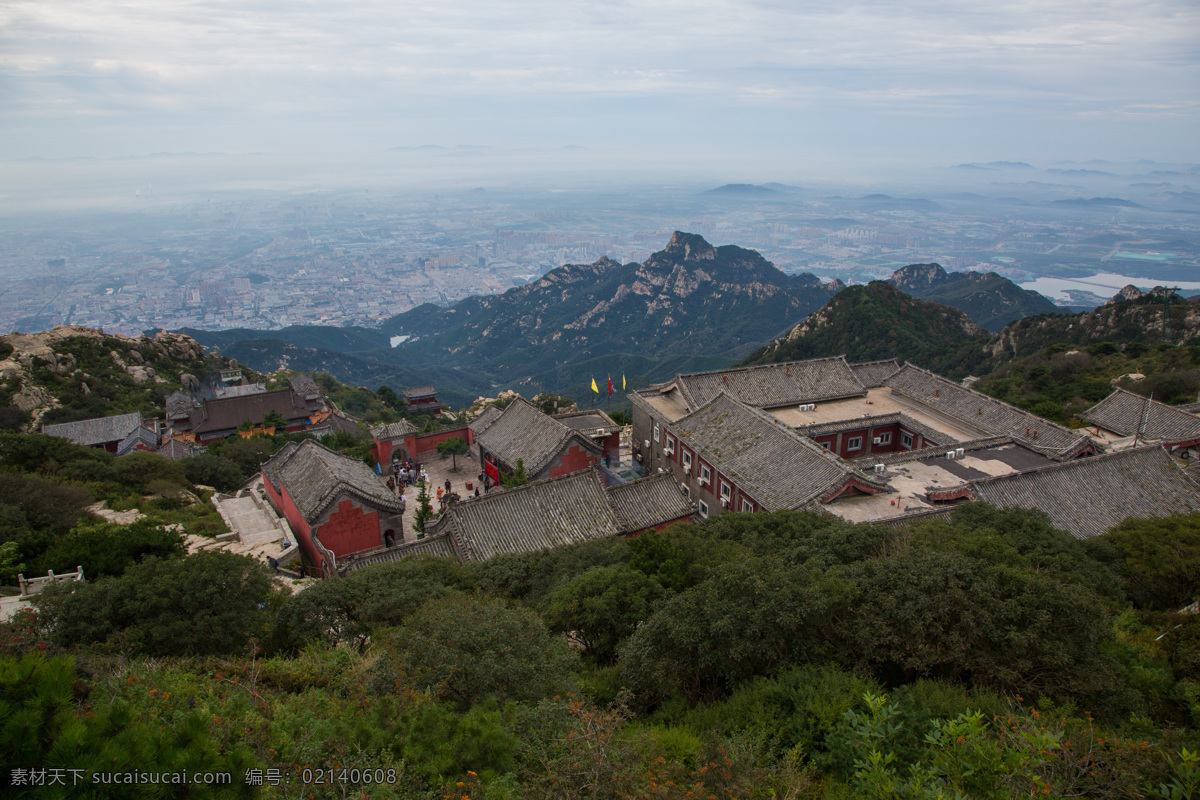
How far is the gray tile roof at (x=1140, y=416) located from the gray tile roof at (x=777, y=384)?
11.7 metres

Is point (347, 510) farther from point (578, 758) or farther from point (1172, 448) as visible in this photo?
point (1172, 448)

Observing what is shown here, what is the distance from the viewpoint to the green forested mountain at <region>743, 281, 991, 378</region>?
7131 cm

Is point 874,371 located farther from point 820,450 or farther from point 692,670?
point 692,670

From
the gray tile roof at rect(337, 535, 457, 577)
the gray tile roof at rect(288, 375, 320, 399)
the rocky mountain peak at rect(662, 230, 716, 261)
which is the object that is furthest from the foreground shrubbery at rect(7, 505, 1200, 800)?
the rocky mountain peak at rect(662, 230, 716, 261)

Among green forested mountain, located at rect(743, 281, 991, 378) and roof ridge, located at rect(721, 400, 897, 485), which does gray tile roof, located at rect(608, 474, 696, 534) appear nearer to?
roof ridge, located at rect(721, 400, 897, 485)

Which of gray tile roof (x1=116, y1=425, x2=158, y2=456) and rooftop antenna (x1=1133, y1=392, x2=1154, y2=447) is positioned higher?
rooftop antenna (x1=1133, y1=392, x2=1154, y2=447)

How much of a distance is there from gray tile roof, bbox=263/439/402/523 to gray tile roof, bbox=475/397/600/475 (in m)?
6.25

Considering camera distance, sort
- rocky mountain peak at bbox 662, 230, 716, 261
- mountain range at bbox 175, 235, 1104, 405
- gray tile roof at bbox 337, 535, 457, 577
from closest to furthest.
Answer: gray tile roof at bbox 337, 535, 457, 577, mountain range at bbox 175, 235, 1104, 405, rocky mountain peak at bbox 662, 230, 716, 261

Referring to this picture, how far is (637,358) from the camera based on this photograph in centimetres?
10800

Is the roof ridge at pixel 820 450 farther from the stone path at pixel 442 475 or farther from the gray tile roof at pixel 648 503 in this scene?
the stone path at pixel 442 475

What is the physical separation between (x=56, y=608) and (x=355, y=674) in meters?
6.88

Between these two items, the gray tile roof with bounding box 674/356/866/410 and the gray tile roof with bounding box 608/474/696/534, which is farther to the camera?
the gray tile roof with bounding box 674/356/866/410

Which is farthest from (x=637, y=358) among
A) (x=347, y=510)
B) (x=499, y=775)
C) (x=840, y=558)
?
(x=499, y=775)

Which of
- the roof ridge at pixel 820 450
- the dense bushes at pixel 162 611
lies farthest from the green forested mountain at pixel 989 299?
the dense bushes at pixel 162 611
